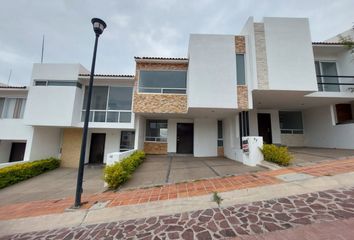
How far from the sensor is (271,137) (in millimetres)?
11477

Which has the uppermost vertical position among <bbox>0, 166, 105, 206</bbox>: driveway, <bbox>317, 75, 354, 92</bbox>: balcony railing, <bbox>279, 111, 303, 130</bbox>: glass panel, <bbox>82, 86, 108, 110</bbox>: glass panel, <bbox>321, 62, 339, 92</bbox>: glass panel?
<bbox>321, 62, 339, 92</bbox>: glass panel

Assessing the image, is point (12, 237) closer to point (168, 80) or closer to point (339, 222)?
point (339, 222)

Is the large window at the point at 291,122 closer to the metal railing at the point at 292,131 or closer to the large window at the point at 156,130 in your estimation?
the metal railing at the point at 292,131

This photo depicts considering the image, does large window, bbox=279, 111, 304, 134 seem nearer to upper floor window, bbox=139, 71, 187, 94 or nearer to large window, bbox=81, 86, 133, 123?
upper floor window, bbox=139, 71, 187, 94

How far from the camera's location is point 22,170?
7934 millimetres

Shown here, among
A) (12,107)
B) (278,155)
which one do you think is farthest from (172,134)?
(12,107)

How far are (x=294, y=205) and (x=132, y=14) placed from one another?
400 inches

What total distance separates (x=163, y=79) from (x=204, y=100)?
3.47 metres

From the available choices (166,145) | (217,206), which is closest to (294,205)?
(217,206)

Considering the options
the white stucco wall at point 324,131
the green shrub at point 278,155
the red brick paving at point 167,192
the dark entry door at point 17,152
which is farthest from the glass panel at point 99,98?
the white stucco wall at point 324,131

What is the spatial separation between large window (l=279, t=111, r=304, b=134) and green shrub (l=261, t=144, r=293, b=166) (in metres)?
7.22

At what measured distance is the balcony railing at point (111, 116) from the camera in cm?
975

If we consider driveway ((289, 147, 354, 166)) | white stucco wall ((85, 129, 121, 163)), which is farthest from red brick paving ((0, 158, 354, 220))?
white stucco wall ((85, 129, 121, 163))

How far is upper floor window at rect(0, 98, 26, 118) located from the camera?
9812 millimetres
